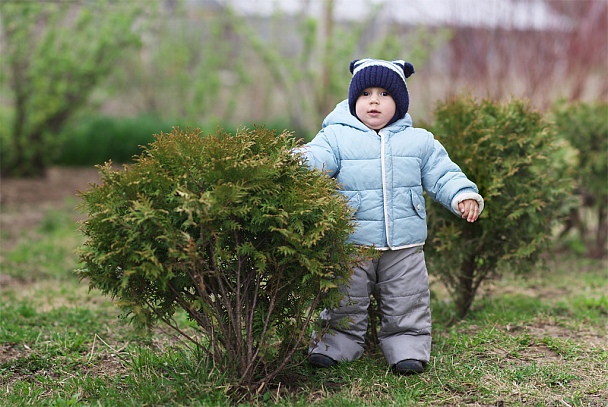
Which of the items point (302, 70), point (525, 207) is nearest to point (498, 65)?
point (302, 70)

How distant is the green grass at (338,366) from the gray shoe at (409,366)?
0.06m

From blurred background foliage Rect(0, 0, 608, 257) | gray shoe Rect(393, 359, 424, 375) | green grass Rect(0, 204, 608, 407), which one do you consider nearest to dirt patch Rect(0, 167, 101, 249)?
blurred background foliage Rect(0, 0, 608, 257)

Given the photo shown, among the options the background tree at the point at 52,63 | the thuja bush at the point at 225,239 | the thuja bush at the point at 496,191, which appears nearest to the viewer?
the thuja bush at the point at 225,239

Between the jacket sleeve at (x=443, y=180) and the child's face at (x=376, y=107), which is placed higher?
the child's face at (x=376, y=107)

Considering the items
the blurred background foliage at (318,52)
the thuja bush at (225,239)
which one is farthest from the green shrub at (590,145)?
the thuja bush at (225,239)

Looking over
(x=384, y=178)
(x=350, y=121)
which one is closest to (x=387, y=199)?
(x=384, y=178)

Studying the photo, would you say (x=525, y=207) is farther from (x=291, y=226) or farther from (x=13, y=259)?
(x=13, y=259)

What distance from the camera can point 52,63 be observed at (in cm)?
985

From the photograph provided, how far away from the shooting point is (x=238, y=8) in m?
12.3

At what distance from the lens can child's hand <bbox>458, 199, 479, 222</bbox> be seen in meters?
3.43

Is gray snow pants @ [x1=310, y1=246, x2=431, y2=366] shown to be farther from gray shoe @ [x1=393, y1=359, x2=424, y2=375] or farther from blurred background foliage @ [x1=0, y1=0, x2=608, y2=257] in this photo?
blurred background foliage @ [x1=0, y1=0, x2=608, y2=257]

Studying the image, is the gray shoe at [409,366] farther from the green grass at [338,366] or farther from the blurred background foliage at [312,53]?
the blurred background foliage at [312,53]

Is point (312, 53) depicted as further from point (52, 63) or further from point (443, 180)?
point (443, 180)

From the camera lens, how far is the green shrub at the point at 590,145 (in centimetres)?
669
